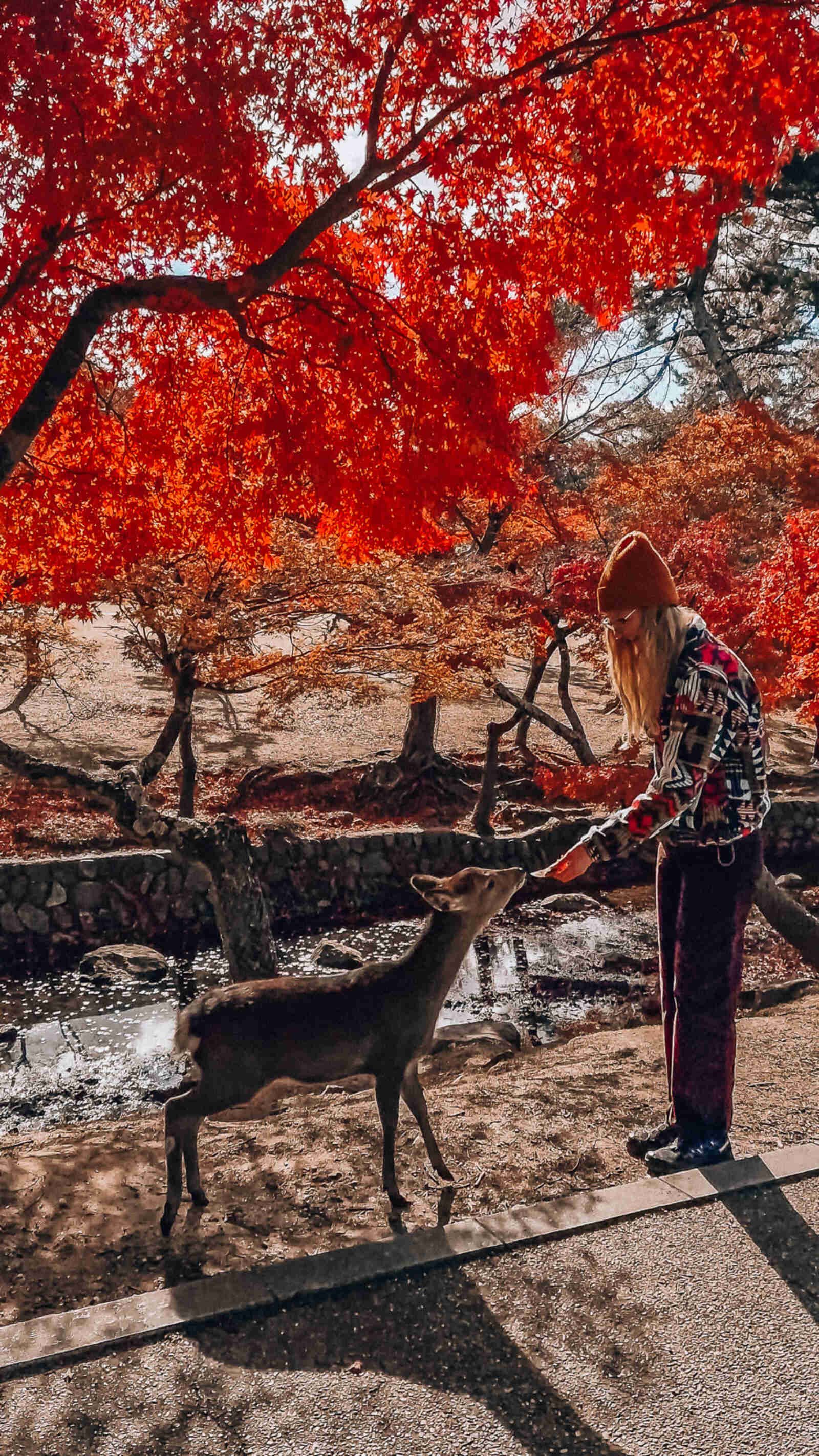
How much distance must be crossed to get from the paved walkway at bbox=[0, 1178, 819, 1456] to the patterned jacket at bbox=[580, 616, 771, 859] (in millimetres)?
1287

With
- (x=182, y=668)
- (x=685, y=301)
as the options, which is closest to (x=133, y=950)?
(x=182, y=668)

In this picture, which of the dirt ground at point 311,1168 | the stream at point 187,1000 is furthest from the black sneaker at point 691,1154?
the stream at point 187,1000

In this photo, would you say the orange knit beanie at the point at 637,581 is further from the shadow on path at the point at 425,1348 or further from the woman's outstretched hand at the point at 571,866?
the shadow on path at the point at 425,1348

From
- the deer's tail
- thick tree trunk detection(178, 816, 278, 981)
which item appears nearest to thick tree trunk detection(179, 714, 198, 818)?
thick tree trunk detection(178, 816, 278, 981)

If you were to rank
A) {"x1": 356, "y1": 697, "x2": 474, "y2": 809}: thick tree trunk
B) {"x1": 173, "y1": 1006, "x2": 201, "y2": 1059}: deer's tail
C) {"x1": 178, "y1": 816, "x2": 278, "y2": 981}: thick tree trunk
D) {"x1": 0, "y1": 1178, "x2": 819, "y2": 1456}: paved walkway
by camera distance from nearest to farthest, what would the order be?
{"x1": 0, "y1": 1178, "x2": 819, "y2": 1456}: paved walkway
{"x1": 173, "y1": 1006, "x2": 201, "y2": 1059}: deer's tail
{"x1": 178, "y1": 816, "x2": 278, "y2": 981}: thick tree trunk
{"x1": 356, "y1": 697, "x2": 474, "y2": 809}: thick tree trunk

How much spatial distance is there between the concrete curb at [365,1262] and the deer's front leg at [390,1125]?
156mm

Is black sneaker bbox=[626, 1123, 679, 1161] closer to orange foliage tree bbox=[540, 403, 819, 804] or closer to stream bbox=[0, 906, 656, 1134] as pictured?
stream bbox=[0, 906, 656, 1134]

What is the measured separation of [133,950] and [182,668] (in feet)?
9.36

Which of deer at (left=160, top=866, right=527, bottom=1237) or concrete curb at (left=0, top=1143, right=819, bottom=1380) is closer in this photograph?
concrete curb at (left=0, top=1143, right=819, bottom=1380)

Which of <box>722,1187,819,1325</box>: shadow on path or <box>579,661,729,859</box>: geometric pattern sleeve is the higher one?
<box>579,661,729,859</box>: geometric pattern sleeve

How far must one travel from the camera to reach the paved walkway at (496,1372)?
7.63ft

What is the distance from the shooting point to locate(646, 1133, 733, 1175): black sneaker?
351 centimetres

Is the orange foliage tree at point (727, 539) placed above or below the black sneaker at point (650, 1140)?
above

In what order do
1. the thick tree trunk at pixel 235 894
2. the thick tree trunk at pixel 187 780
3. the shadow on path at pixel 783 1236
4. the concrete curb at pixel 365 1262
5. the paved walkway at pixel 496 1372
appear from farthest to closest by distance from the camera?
the thick tree trunk at pixel 187 780, the thick tree trunk at pixel 235 894, the shadow on path at pixel 783 1236, the concrete curb at pixel 365 1262, the paved walkway at pixel 496 1372
